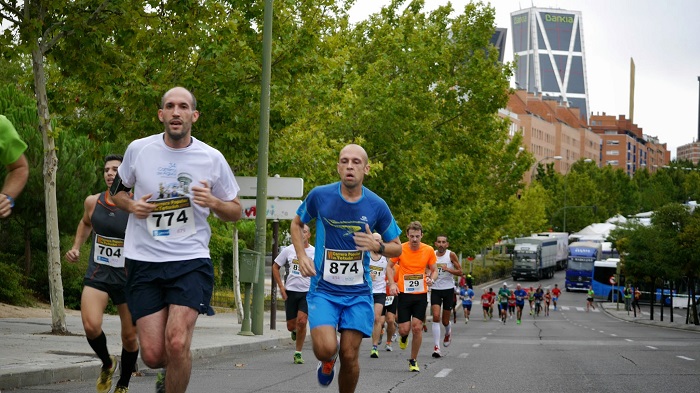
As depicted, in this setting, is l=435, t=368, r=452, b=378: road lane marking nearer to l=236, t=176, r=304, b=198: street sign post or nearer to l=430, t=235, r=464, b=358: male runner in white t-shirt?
l=430, t=235, r=464, b=358: male runner in white t-shirt

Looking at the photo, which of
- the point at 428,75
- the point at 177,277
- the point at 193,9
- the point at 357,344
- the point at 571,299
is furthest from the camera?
the point at 571,299

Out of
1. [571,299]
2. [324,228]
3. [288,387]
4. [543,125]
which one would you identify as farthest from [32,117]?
[543,125]

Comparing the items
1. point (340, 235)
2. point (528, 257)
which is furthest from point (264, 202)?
point (528, 257)

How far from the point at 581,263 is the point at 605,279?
8.65m

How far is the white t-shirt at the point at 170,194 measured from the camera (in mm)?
6918

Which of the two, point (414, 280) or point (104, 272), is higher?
point (104, 272)

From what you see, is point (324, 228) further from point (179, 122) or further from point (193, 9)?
point (193, 9)

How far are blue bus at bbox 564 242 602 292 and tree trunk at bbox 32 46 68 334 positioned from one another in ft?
251

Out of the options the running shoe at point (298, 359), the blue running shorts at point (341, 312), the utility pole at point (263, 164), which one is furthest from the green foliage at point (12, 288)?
the blue running shorts at point (341, 312)

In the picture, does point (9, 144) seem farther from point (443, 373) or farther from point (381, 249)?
point (443, 373)

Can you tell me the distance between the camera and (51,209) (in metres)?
16.2

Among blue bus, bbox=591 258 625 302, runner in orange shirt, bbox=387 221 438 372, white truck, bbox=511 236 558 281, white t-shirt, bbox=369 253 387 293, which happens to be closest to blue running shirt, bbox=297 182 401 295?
runner in orange shirt, bbox=387 221 438 372

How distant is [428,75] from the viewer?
4322 centimetres

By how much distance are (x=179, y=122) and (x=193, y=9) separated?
470 inches
